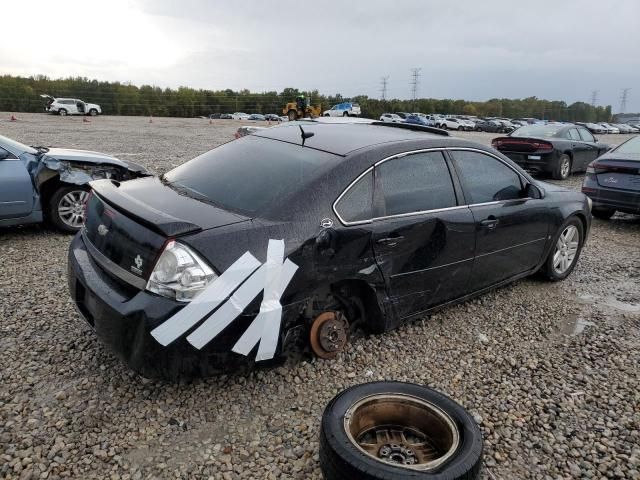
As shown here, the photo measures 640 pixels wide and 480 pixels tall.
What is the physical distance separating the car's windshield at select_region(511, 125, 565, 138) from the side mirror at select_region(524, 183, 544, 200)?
8175 millimetres

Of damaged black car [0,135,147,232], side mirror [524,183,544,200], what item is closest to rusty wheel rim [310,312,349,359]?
side mirror [524,183,544,200]

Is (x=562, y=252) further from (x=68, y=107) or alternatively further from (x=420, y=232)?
(x=68, y=107)

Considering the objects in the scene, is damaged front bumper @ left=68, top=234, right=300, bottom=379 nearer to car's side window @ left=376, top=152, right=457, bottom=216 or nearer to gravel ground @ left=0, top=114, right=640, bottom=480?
gravel ground @ left=0, top=114, right=640, bottom=480

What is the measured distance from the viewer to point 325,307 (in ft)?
9.92

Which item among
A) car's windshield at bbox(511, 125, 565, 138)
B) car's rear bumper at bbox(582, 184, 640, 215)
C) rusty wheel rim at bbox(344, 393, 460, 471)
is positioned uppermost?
car's windshield at bbox(511, 125, 565, 138)

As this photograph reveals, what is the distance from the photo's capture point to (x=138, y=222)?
268 centimetres

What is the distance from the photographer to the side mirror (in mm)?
4300

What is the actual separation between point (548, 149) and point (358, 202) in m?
9.77

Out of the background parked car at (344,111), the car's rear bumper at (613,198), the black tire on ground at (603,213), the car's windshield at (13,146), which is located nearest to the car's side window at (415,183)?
the car's windshield at (13,146)

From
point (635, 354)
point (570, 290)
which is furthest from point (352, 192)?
point (570, 290)

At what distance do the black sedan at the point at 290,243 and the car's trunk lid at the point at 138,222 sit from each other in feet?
0.03

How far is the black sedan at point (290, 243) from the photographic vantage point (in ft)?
8.25

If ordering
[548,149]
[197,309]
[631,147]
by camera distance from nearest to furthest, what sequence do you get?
[197,309] → [631,147] → [548,149]

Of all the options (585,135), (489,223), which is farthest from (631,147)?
(585,135)
